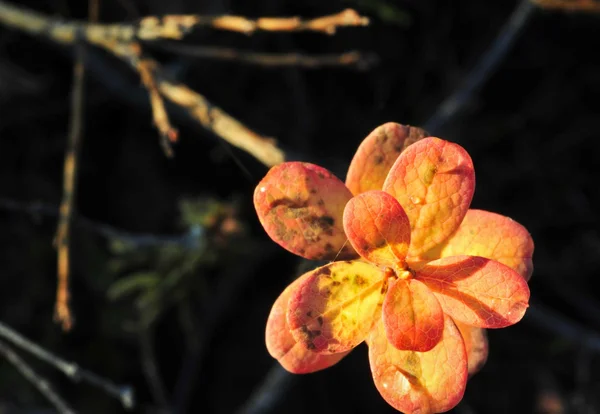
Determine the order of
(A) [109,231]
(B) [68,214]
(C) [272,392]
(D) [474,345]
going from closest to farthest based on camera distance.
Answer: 1. (D) [474,345]
2. (B) [68,214]
3. (A) [109,231]
4. (C) [272,392]

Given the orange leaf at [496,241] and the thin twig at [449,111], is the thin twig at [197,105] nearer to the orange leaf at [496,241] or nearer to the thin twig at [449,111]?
the orange leaf at [496,241]

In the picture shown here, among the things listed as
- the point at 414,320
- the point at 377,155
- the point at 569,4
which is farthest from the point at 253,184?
the point at 414,320

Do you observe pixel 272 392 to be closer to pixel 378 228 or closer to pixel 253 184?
pixel 253 184

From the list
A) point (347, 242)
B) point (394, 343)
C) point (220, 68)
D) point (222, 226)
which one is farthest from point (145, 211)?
point (394, 343)

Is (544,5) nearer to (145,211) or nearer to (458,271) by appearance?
(458,271)

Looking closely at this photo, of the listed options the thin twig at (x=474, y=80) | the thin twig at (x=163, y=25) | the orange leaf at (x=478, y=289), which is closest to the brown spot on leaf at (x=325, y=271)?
the orange leaf at (x=478, y=289)

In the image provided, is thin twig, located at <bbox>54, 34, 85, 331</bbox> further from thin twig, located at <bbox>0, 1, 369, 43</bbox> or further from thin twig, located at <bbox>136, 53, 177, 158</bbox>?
thin twig, located at <bbox>136, 53, 177, 158</bbox>
